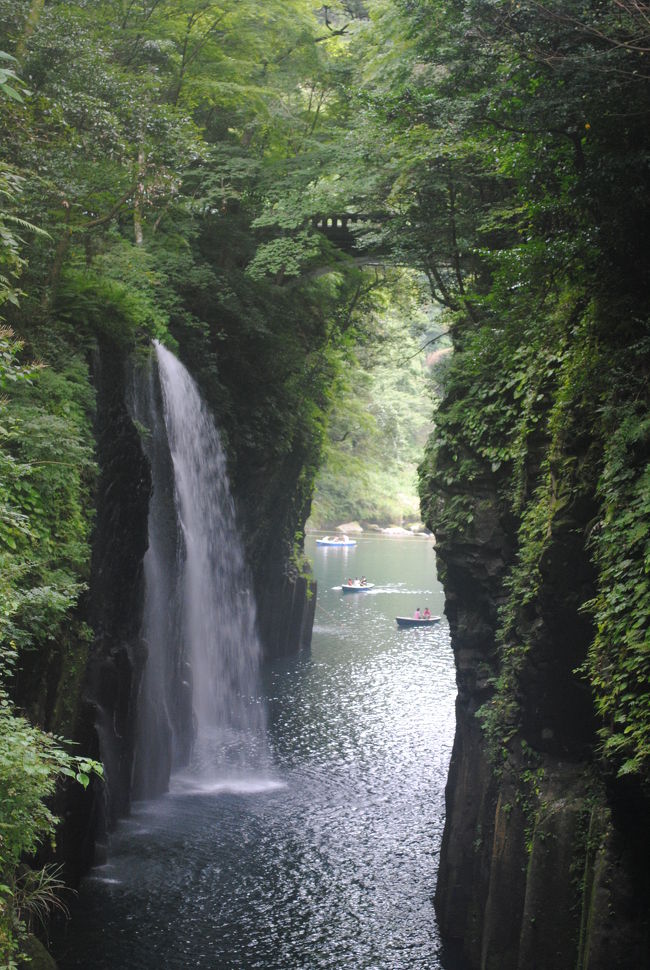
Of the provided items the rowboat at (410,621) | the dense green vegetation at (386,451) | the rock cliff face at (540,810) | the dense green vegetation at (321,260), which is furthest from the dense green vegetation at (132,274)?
the dense green vegetation at (386,451)

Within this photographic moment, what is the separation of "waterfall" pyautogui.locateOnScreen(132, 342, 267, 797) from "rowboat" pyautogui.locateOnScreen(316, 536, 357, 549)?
33884 millimetres

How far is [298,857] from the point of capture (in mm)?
14398

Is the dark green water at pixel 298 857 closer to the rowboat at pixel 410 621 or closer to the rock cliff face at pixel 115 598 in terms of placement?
the rock cliff face at pixel 115 598

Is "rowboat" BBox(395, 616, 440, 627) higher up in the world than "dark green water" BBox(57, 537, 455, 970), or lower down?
higher up

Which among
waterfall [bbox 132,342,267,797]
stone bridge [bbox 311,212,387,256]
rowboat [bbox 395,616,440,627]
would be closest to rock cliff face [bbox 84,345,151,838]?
waterfall [bbox 132,342,267,797]

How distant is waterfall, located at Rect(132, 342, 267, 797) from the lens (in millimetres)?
18109

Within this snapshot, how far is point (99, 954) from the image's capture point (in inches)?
443

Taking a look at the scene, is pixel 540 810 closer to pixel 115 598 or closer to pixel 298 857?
pixel 298 857

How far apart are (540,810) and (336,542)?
50230 millimetres

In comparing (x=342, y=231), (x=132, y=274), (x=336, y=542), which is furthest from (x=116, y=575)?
(x=336, y=542)

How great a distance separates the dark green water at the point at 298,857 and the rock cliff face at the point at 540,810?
1277 mm

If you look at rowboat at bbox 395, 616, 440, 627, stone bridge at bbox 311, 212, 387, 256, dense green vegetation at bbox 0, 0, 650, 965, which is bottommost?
rowboat at bbox 395, 616, 440, 627

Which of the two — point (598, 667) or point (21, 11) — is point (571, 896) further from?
point (21, 11)

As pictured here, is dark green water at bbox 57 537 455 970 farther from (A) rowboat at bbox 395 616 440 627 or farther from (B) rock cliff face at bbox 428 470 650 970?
(A) rowboat at bbox 395 616 440 627
